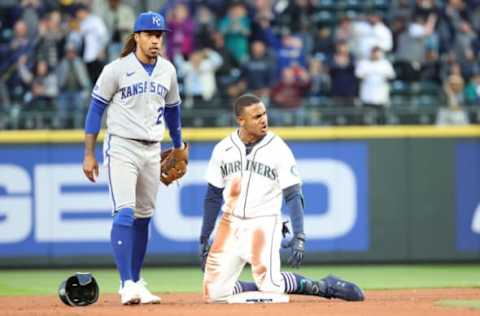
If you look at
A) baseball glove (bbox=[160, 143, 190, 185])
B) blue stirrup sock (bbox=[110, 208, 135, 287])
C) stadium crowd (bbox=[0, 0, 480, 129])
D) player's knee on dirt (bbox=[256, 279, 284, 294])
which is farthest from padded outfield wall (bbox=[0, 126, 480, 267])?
player's knee on dirt (bbox=[256, 279, 284, 294])

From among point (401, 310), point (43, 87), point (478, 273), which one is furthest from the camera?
point (43, 87)

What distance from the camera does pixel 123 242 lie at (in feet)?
27.6

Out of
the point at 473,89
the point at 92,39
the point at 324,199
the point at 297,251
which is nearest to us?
the point at 297,251

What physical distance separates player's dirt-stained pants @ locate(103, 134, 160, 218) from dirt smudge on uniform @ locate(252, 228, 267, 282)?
905mm

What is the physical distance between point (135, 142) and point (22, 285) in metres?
3.85

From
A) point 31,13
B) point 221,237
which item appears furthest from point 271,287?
point 31,13

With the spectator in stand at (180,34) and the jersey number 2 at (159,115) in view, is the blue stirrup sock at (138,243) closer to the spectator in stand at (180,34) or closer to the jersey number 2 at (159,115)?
the jersey number 2 at (159,115)

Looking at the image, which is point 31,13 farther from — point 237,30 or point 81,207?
point 81,207

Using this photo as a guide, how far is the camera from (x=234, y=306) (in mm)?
8141

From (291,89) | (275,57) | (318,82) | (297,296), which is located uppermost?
(275,57)

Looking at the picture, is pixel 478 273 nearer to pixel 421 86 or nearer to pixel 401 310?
pixel 421 86

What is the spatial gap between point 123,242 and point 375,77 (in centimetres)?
778

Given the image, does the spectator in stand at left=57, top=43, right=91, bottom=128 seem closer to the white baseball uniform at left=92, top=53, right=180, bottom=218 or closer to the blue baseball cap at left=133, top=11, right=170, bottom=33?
the white baseball uniform at left=92, top=53, right=180, bottom=218

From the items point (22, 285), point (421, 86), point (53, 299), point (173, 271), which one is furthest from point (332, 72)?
point (53, 299)
